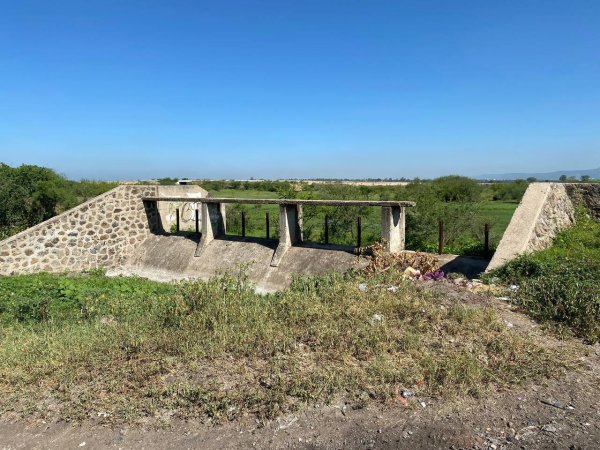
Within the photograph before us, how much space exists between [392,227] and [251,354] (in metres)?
5.75

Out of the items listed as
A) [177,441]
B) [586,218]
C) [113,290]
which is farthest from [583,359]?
[113,290]

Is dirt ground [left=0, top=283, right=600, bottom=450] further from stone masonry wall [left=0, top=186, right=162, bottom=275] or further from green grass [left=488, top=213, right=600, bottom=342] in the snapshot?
A: stone masonry wall [left=0, top=186, right=162, bottom=275]

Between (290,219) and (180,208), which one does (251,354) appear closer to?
(290,219)

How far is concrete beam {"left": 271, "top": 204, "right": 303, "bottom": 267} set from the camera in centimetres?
1190

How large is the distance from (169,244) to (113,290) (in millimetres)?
4855

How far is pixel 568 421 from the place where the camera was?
3975mm

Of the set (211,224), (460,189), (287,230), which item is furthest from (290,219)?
(460,189)

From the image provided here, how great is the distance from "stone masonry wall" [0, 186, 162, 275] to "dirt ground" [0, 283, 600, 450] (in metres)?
10.1

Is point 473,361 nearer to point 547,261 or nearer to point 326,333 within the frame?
point 326,333

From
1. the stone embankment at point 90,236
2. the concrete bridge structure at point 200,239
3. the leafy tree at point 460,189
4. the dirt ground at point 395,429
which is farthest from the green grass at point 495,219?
the stone embankment at point 90,236

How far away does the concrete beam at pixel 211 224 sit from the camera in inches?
538

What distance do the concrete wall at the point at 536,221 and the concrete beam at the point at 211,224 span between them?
26.7ft

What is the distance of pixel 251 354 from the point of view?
5375 mm

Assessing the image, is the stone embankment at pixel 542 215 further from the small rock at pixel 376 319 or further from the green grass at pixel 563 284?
the small rock at pixel 376 319
